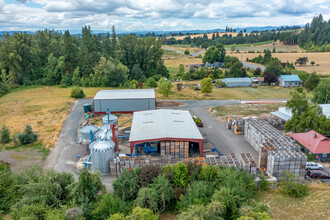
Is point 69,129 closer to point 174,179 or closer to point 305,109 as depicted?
point 174,179

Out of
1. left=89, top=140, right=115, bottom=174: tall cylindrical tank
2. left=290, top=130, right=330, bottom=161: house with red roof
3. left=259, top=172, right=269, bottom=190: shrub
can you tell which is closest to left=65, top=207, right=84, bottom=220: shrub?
left=89, top=140, right=115, bottom=174: tall cylindrical tank

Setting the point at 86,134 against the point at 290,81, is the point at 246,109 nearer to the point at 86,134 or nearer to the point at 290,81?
the point at 290,81

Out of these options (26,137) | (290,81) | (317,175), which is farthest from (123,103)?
(290,81)

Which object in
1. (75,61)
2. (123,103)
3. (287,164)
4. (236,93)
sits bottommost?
(236,93)

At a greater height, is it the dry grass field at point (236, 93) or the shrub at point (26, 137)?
the dry grass field at point (236, 93)

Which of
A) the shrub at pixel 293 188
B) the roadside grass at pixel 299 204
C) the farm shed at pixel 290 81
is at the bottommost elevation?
the roadside grass at pixel 299 204

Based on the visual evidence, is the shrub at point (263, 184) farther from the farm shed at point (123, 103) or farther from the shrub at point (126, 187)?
the farm shed at point (123, 103)

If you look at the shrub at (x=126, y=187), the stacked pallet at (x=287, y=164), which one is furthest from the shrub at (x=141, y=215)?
the stacked pallet at (x=287, y=164)

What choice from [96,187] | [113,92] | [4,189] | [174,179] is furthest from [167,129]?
[113,92]
